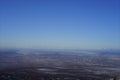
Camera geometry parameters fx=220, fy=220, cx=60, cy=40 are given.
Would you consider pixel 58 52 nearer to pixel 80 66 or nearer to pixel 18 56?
pixel 80 66

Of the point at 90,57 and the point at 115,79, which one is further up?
the point at 90,57

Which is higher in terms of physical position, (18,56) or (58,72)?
(18,56)

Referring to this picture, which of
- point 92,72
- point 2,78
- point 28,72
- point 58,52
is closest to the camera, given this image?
point 2,78

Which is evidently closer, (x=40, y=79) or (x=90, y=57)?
(x=40, y=79)

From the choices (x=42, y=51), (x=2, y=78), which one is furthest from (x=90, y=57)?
(x=2, y=78)

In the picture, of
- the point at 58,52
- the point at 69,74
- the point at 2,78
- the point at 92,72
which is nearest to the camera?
the point at 2,78

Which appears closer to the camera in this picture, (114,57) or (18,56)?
(18,56)

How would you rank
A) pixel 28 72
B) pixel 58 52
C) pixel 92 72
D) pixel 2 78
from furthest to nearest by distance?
pixel 58 52
pixel 92 72
pixel 28 72
pixel 2 78

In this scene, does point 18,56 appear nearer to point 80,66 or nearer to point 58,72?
point 58,72

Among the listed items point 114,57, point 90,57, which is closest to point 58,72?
point 90,57
